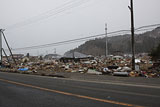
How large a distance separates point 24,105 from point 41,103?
61cm

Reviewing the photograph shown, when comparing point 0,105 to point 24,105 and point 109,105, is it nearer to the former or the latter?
point 24,105

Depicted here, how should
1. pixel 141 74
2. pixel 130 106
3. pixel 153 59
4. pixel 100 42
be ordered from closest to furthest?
pixel 130 106, pixel 141 74, pixel 153 59, pixel 100 42

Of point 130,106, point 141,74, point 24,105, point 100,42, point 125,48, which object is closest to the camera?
point 130,106

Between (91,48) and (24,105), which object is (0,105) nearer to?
(24,105)

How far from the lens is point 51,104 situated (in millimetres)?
5309

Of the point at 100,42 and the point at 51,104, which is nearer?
the point at 51,104

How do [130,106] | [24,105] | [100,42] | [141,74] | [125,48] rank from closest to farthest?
1. [130,106]
2. [24,105]
3. [141,74]
4. [125,48]
5. [100,42]

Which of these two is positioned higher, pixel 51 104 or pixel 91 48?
pixel 91 48

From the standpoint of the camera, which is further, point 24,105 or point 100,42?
point 100,42

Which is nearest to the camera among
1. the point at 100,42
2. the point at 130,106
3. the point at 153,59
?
the point at 130,106

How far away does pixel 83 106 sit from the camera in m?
4.97

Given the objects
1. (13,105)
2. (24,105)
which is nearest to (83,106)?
(24,105)

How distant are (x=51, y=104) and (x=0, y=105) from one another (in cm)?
197

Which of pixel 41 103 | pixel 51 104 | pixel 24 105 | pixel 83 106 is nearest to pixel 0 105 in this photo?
pixel 24 105
